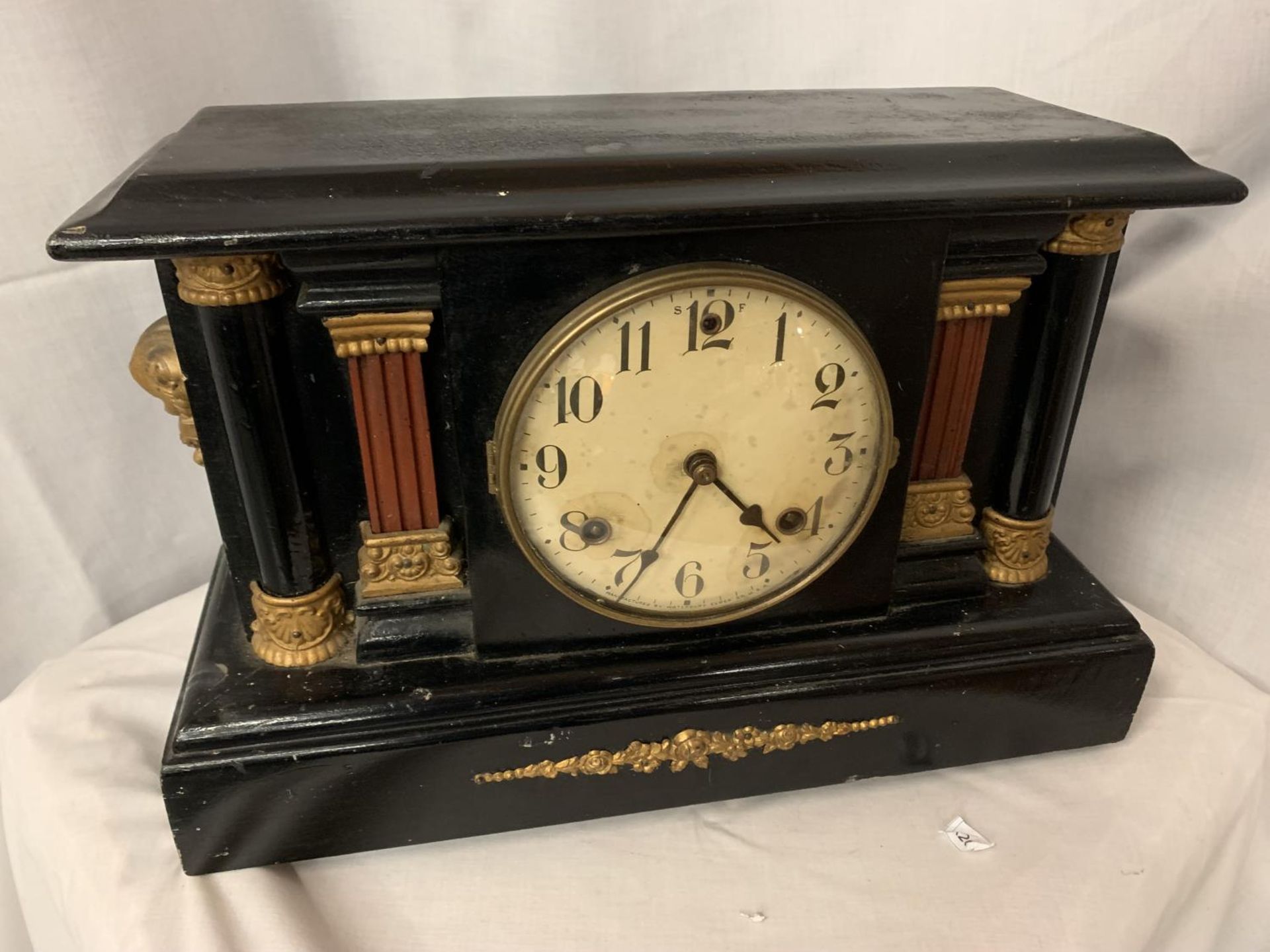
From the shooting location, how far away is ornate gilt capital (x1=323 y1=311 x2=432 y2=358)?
0.79 metres

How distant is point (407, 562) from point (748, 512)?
0.29 m

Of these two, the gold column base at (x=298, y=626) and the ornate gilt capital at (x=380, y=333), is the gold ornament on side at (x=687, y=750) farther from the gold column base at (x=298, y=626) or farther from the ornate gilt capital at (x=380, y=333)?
the ornate gilt capital at (x=380, y=333)

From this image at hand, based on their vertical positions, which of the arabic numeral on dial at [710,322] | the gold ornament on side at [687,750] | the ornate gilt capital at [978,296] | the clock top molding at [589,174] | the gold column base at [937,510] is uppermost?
the clock top molding at [589,174]

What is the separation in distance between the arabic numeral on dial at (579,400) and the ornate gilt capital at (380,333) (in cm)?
11

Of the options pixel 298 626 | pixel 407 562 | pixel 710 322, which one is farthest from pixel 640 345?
pixel 298 626

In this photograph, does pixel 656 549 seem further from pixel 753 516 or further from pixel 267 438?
pixel 267 438

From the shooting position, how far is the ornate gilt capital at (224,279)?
2.46 ft

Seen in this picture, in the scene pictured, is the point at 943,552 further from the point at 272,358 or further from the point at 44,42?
the point at 44,42

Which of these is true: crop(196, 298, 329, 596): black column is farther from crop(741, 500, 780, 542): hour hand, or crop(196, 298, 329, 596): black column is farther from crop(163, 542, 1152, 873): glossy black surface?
crop(741, 500, 780, 542): hour hand

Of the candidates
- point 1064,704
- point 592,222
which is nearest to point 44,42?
point 592,222

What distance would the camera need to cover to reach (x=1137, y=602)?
1.39m

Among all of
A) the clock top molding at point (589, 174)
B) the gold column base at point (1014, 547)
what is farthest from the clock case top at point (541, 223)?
the gold column base at point (1014, 547)

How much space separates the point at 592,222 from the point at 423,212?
0.37ft

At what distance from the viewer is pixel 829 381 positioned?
0.85 metres
